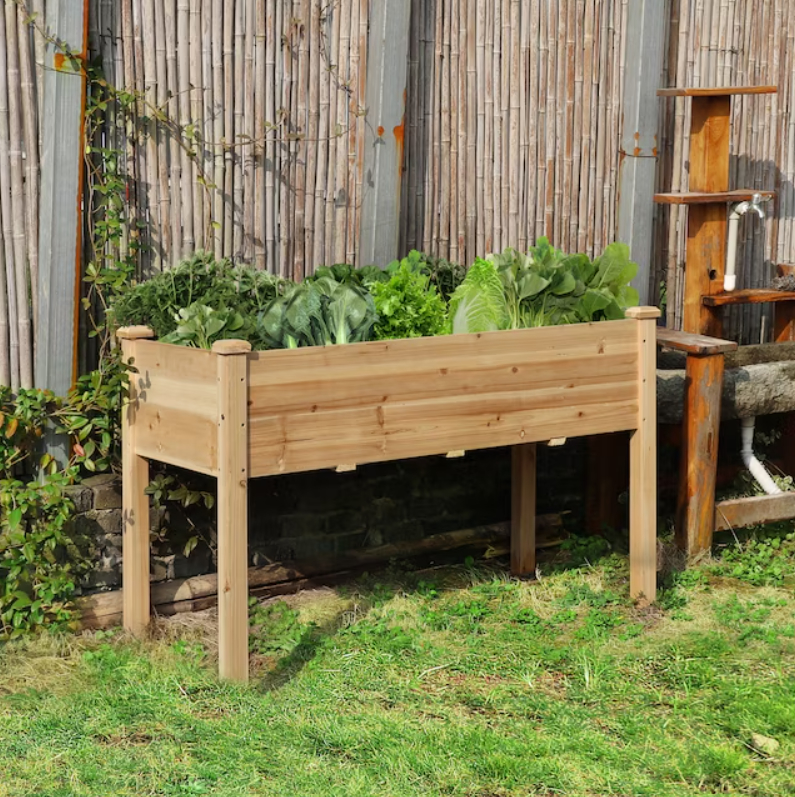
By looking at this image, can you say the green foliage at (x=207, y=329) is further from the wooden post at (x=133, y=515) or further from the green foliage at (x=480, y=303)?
the green foliage at (x=480, y=303)

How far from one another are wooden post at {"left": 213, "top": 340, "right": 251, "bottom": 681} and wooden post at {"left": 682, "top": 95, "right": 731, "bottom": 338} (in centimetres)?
320

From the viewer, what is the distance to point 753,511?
6.93 metres

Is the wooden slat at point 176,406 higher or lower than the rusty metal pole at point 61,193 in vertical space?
lower

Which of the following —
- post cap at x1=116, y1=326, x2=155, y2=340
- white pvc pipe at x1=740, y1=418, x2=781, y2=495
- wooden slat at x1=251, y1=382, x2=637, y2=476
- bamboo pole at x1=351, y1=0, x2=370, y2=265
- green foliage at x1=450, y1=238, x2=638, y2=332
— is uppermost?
bamboo pole at x1=351, y1=0, x2=370, y2=265

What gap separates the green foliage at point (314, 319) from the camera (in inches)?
206

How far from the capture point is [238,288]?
5684 mm

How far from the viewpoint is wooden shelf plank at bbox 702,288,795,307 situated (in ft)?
23.4

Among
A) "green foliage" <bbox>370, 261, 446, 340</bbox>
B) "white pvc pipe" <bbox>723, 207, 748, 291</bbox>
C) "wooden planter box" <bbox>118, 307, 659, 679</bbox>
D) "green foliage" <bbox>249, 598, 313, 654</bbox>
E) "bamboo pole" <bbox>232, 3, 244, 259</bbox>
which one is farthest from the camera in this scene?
"white pvc pipe" <bbox>723, 207, 748, 291</bbox>

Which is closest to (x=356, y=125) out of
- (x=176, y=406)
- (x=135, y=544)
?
(x=176, y=406)

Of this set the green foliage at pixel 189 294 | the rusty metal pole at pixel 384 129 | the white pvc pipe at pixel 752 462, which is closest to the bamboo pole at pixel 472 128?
the rusty metal pole at pixel 384 129

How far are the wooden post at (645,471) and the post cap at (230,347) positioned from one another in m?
1.93

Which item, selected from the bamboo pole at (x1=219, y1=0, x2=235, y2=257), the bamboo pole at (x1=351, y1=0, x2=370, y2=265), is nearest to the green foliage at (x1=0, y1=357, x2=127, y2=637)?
the bamboo pole at (x1=219, y1=0, x2=235, y2=257)

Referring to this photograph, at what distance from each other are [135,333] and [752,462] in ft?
11.6

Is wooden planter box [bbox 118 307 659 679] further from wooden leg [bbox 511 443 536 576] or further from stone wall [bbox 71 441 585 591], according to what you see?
wooden leg [bbox 511 443 536 576]
